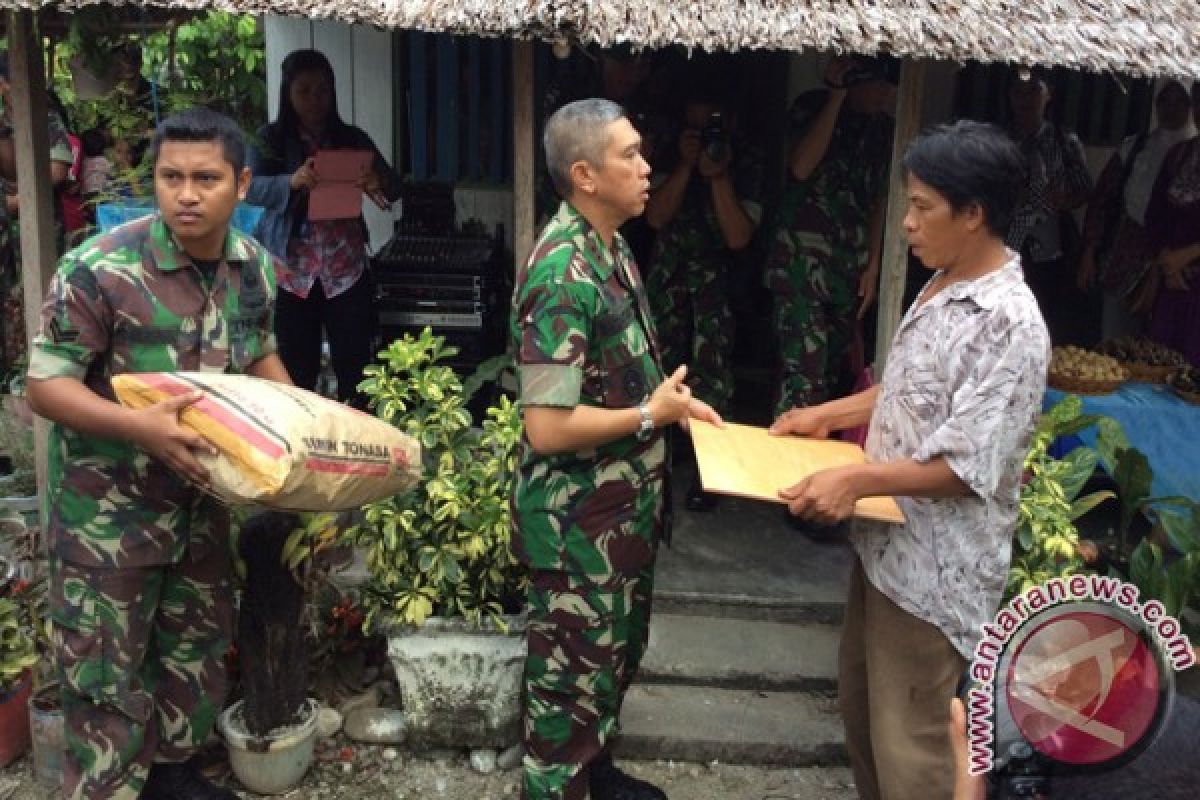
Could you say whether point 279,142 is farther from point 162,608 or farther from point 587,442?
point 587,442

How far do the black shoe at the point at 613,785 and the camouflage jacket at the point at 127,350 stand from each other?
146 cm

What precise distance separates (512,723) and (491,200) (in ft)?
11.9

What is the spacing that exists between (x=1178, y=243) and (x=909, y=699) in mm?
4506

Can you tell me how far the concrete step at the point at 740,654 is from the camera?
14.1 feet

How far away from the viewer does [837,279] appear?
18.0 ft

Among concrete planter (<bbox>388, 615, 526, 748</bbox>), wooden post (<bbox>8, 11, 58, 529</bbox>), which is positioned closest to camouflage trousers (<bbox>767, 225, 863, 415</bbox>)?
concrete planter (<bbox>388, 615, 526, 748</bbox>)

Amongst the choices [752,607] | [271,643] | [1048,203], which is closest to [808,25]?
[752,607]

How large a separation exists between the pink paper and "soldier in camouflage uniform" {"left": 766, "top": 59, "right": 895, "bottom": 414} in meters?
2.05

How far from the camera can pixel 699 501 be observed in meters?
5.58

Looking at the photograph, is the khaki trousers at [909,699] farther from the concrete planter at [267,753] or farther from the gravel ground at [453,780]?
the concrete planter at [267,753]

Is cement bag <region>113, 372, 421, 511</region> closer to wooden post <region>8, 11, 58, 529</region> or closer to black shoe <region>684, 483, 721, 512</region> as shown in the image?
wooden post <region>8, 11, 58, 529</region>

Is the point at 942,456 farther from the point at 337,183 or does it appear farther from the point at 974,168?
the point at 337,183

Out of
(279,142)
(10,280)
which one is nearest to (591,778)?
(279,142)

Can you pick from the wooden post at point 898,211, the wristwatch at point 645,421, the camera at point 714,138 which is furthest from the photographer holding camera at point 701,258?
the wristwatch at point 645,421
